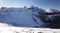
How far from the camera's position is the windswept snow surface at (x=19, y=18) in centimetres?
172

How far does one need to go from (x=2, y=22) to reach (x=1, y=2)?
275 millimetres

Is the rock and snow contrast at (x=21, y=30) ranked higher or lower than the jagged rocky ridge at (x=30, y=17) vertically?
lower

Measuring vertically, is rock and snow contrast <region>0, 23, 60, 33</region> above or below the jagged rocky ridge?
below

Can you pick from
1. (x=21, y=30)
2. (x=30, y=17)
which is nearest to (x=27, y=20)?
(x=30, y=17)

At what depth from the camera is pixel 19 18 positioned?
1.73 m

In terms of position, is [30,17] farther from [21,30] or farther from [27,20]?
[21,30]

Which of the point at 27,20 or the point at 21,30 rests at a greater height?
the point at 27,20

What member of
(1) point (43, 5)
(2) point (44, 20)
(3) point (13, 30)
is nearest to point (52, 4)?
(1) point (43, 5)

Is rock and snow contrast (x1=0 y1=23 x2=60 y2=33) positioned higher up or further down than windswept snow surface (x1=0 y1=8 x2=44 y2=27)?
further down

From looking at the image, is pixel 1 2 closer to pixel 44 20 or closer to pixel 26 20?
pixel 26 20

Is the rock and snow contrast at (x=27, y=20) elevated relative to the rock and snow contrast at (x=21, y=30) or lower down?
elevated

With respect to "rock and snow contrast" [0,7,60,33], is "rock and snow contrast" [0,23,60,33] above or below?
below

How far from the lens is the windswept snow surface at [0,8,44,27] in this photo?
1.72 meters

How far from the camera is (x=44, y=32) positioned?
168 cm
